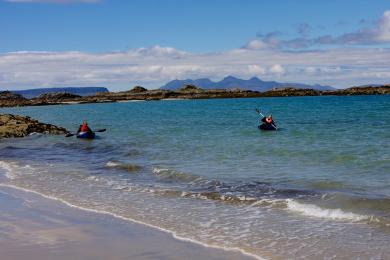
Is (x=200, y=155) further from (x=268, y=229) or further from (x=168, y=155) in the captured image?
(x=268, y=229)

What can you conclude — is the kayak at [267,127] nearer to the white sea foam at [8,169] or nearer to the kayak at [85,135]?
the kayak at [85,135]

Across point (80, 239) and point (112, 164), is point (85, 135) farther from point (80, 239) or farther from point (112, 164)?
point (80, 239)

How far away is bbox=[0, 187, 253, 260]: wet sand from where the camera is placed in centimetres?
1107

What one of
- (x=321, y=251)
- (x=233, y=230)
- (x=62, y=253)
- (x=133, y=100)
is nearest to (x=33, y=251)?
(x=62, y=253)

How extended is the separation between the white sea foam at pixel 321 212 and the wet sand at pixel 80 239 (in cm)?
427

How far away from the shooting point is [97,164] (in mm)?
27531

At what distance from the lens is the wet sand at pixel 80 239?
11.1 meters

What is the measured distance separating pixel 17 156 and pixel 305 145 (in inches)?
673

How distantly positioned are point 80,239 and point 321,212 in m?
6.54

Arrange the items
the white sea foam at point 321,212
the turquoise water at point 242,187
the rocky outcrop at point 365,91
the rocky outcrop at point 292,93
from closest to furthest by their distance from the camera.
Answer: the turquoise water at point 242,187 < the white sea foam at point 321,212 < the rocky outcrop at point 365,91 < the rocky outcrop at point 292,93

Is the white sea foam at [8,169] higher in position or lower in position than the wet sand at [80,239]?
lower

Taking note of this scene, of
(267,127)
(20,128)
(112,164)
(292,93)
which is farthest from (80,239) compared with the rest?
(292,93)

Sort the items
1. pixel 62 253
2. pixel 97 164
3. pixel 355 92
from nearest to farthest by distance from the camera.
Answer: pixel 62 253
pixel 97 164
pixel 355 92

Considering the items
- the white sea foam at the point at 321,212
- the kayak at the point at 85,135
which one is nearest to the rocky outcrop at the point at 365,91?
the kayak at the point at 85,135
